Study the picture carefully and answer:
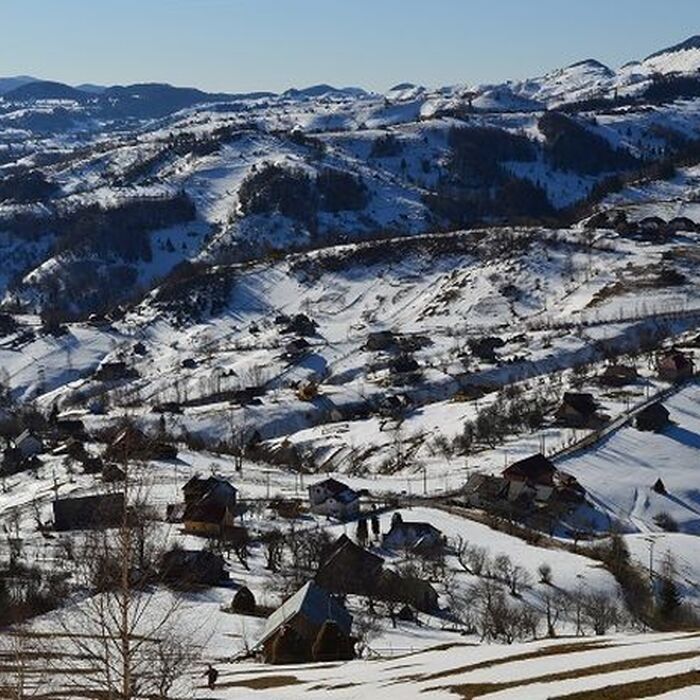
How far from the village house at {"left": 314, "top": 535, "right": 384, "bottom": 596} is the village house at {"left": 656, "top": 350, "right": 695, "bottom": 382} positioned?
184 ft

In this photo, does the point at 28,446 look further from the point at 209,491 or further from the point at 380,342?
the point at 380,342

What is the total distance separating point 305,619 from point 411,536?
23.9m

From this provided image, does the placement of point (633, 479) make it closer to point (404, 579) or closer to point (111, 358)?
point (404, 579)

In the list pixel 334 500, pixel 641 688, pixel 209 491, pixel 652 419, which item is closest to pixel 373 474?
pixel 334 500

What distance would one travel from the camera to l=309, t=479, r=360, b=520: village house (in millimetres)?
72750

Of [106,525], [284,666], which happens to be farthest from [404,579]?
[106,525]

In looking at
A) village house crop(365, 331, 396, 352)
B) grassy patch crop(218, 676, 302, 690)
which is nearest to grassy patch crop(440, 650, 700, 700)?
grassy patch crop(218, 676, 302, 690)

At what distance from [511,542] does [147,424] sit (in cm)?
5774

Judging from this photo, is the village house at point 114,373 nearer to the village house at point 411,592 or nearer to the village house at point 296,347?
the village house at point 296,347

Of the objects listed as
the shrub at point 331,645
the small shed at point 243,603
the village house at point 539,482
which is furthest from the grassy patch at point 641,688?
the village house at point 539,482

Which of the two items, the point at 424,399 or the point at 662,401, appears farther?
the point at 424,399

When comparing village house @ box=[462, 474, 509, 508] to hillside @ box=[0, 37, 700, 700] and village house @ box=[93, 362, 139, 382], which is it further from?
village house @ box=[93, 362, 139, 382]

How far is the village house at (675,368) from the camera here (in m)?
102

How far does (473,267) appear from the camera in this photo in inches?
6919
